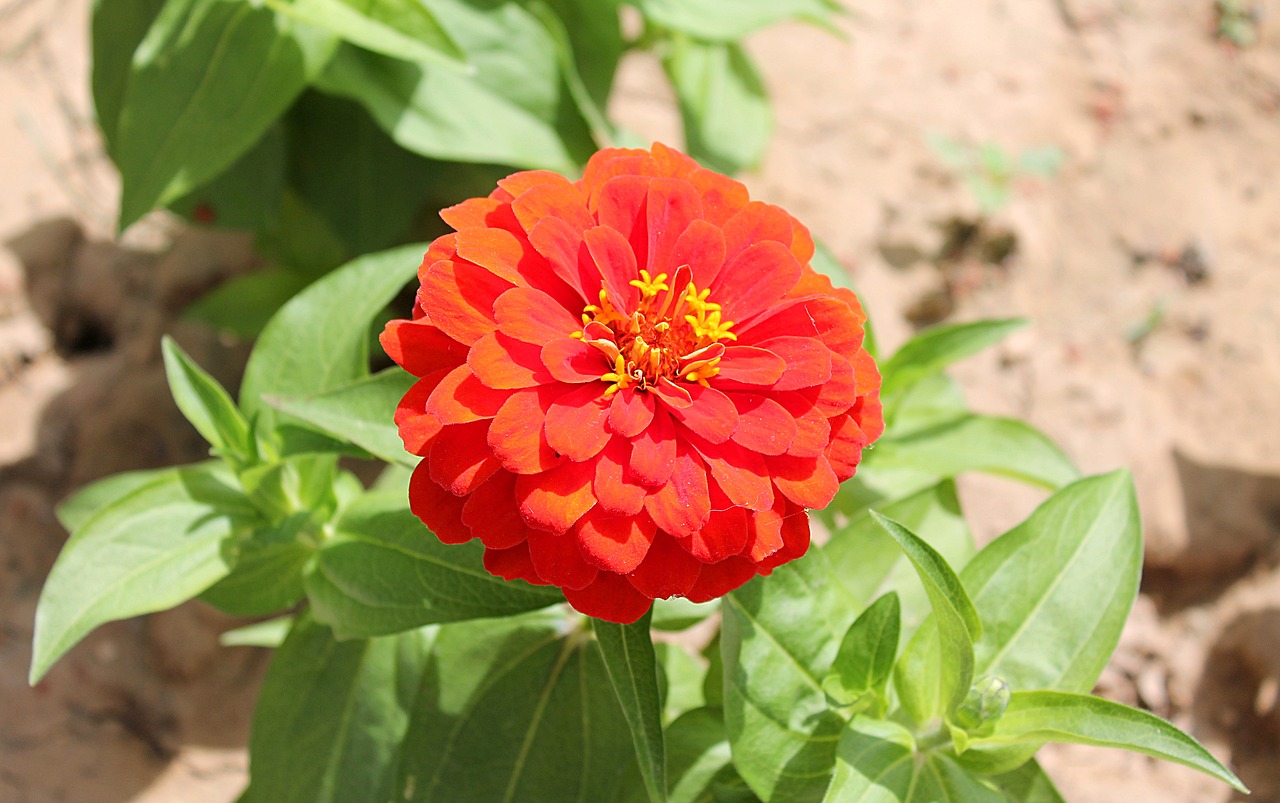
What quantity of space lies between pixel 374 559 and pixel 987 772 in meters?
0.84

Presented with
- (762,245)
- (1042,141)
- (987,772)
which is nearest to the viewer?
(762,245)

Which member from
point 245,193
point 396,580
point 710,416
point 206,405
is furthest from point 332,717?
point 245,193

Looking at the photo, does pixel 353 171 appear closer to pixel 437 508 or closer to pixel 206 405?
pixel 206 405

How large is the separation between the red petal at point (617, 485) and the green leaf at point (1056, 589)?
2.00 feet

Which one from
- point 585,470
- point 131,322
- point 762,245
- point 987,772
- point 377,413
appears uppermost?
point 762,245

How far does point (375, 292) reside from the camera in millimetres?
1437

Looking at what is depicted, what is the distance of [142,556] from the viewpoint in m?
1.36

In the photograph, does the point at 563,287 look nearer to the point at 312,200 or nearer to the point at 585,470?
the point at 585,470

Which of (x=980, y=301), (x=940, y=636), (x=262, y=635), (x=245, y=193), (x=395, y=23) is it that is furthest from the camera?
(x=980, y=301)

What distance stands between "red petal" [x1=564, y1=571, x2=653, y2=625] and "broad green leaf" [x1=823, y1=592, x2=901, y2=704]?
1.08 feet

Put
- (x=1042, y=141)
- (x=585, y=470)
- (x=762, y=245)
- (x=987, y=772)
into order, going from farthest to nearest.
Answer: (x=1042, y=141), (x=987, y=772), (x=762, y=245), (x=585, y=470)

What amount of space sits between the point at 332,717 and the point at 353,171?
1.28 metres

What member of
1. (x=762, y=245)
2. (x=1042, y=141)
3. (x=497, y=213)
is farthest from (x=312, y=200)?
(x=1042, y=141)

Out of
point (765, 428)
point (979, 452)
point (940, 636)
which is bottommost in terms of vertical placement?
point (979, 452)
